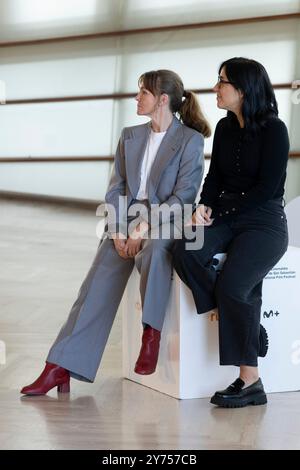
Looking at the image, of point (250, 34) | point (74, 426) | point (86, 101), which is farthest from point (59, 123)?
point (74, 426)

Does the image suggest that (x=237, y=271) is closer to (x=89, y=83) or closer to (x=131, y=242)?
(x=131, y=242)

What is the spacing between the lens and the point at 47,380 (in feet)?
11.4

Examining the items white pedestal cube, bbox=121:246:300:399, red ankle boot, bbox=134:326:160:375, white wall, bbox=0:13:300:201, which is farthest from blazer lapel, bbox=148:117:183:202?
white wall, bbox=0:13:300:201

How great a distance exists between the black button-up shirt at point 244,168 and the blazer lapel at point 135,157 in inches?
10.6

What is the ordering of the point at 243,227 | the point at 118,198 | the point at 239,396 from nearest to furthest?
the point at 239,396
the point at 243,227
the point at 118,198

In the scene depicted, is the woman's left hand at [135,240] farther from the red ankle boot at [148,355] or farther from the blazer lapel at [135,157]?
the red ankle boot at [148,355]

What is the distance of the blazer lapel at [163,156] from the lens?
3617 mm

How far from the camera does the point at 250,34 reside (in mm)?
9570

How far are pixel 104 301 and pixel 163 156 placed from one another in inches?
23.8

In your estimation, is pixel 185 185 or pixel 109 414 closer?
pixel 109 414

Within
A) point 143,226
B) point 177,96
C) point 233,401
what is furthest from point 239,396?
point 177,96

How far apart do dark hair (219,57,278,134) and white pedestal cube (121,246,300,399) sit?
0.52 m

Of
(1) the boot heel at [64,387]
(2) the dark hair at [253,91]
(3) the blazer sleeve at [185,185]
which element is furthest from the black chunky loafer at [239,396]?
(2) the dark hair at [253,91]
